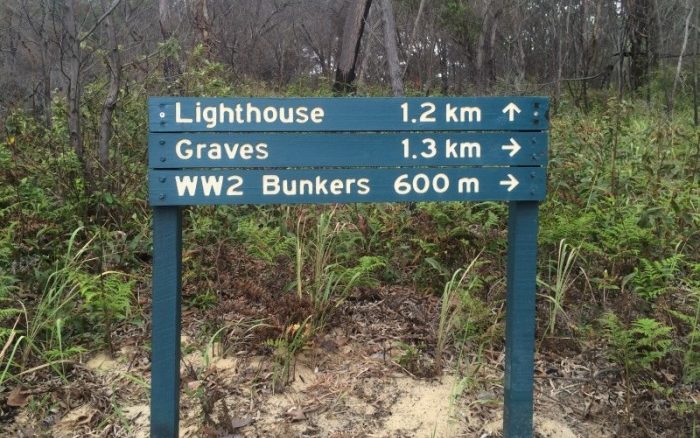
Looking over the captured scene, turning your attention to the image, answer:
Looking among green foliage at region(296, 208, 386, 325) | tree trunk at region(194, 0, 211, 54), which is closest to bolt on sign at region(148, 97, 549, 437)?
green foliage at region(296, 208, 386, 325)

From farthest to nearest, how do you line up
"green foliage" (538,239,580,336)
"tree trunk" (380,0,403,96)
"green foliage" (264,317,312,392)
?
"tree trunk" (380,0,403,96) < "green foliage" (538,239,580,336) < "green foliage" (264,317,312,392)

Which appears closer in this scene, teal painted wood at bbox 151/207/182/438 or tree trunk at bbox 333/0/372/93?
teal painted wood at bbox 151/207/182/438

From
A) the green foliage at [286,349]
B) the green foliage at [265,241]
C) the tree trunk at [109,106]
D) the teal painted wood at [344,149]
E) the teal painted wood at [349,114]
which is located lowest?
the green foliage at [286,349]

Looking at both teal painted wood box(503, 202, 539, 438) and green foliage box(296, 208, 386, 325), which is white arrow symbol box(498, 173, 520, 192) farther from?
green foliage box(296, 208, 386, 325)

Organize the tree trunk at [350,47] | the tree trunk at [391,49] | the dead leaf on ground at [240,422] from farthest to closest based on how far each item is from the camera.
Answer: the tree trunk at [350,47] < the tree trunk at [391,49] < the dead leaf on ground at [240,422]

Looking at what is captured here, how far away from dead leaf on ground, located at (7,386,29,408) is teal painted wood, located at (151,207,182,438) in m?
0.89

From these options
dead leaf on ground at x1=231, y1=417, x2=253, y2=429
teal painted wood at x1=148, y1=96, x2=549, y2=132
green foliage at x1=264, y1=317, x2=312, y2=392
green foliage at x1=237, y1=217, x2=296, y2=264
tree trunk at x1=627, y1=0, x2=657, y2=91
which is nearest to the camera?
teal painted wood at x1=148, y1=96, x2=549, y2=132

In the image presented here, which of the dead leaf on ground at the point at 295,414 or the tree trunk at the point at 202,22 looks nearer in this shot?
the dead leaf on ground at the point at 295,414

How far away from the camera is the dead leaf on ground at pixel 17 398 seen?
2941mm

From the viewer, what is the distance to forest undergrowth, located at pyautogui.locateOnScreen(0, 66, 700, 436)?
10.4ft

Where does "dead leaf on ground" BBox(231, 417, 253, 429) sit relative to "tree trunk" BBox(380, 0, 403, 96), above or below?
below

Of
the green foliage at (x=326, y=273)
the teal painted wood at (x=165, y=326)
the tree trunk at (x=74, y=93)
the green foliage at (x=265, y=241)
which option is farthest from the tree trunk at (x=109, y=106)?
the teal painted wood at (x=165, y=326)

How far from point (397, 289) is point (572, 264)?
1.06 m

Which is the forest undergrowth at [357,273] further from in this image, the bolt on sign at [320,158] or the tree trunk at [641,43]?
the tree trunk at [641,43]
